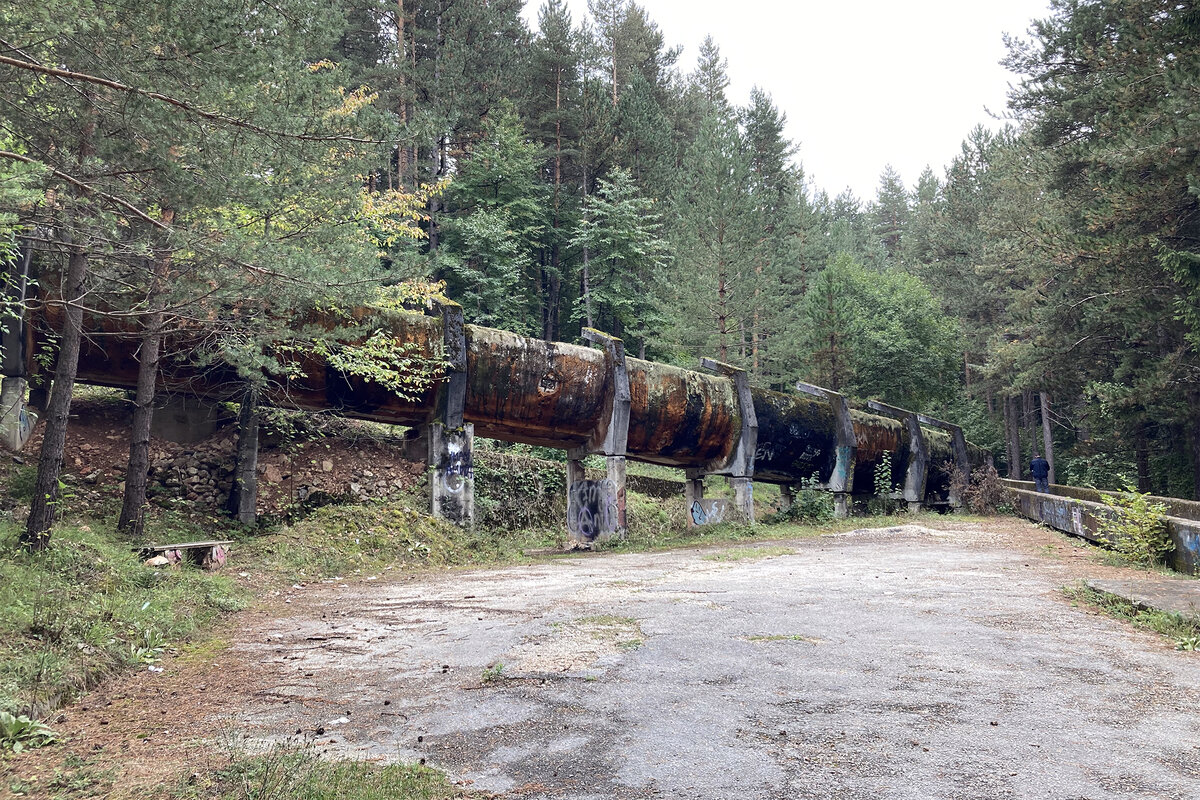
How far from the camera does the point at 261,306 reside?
9.29 metres

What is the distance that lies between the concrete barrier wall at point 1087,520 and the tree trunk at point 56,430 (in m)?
13.7

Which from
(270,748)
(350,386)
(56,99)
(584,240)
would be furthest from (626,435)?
(584,240)

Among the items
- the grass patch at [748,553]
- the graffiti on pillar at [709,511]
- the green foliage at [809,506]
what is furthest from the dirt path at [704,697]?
the green foliage at [809,506]

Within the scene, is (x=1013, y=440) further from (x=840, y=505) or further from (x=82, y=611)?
(x=82, y=611)

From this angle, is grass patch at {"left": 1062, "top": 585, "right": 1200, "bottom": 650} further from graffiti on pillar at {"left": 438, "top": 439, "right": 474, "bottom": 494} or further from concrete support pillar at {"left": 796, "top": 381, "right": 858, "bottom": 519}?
concrete support pillar at {"left": 796, "top": 381, "right": 858, "bottom": 519}

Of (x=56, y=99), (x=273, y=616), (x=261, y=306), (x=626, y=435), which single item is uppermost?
(x=56, y=99)

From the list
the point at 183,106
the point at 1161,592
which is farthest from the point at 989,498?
the point at 183,106

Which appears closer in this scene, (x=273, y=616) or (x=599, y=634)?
(x=599, y=634)

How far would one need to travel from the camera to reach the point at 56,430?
830 centimetres

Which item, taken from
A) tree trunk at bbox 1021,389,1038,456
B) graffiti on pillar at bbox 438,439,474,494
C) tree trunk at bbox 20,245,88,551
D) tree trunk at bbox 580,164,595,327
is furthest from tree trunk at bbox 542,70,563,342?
tree trunk at bbox 20,245,88,551

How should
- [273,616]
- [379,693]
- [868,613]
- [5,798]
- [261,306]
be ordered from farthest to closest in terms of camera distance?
[261,306], [273,616], [868,613], [379,693], [5,798]

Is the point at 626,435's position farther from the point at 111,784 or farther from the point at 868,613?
the point at 111,784

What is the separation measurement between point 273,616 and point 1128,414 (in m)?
22.0

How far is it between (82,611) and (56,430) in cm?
322
